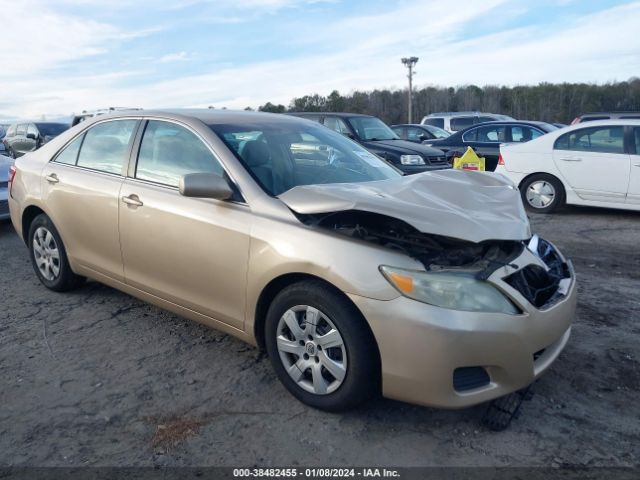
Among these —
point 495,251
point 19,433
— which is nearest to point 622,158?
point 495,251

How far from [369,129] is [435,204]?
8626 millimetres

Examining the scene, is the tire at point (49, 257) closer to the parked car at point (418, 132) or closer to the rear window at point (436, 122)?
the parked car at point (418, 132)

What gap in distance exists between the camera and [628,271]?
539 centimetres

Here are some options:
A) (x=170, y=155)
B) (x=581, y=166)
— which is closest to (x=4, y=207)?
(x=170, y=155)

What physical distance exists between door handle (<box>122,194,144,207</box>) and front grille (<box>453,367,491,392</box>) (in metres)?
2.37

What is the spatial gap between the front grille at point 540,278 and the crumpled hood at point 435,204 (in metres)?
0.20

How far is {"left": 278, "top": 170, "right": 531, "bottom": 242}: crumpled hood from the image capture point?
Result: 273cm

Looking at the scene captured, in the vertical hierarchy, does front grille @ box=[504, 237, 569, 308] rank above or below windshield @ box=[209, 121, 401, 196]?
below

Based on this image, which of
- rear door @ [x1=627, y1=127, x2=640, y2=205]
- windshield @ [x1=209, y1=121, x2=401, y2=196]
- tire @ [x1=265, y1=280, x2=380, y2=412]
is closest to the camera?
tire @ [x1=265, y1=280, x2=380, y2=412]

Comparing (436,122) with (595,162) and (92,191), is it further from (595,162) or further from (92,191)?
(92,191)

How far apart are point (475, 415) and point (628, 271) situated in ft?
11.0

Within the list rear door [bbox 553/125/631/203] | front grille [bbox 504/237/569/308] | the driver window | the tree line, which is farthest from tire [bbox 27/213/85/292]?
the tree line

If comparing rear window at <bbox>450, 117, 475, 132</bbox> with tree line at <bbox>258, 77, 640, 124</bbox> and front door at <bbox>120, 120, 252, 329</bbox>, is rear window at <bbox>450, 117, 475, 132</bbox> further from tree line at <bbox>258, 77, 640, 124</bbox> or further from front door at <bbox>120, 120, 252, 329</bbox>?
tree line at <bbox>258, 77, 640, 124</bbox>

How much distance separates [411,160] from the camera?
32.1 ft
